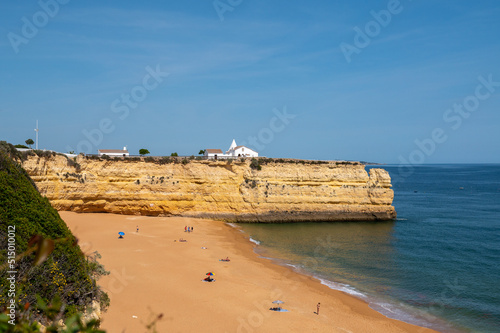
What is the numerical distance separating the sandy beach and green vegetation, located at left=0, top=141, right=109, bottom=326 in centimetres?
243

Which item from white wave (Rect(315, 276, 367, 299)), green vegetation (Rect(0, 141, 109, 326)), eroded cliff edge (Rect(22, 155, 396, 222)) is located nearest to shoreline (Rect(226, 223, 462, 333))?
white wave (Rect(315, 276, 367, 299))

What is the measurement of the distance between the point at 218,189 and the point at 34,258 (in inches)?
1141

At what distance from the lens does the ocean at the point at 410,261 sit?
678 inches

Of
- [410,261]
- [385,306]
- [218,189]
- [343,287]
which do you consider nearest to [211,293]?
[343,287]

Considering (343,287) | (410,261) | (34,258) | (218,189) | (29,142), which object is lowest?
(343,287)

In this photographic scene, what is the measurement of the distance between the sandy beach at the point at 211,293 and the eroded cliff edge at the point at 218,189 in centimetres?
875

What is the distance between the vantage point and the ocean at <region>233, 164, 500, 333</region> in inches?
678

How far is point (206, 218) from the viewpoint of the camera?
3791 cm

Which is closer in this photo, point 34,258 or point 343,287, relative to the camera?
point 34,258

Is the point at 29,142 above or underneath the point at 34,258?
above

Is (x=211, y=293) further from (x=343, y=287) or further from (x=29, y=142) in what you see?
(x=29, y=142)

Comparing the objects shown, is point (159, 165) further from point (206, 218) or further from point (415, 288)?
point (415, 288)

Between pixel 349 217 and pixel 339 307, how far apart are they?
24.2m

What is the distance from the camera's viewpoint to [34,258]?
953 centimetres
